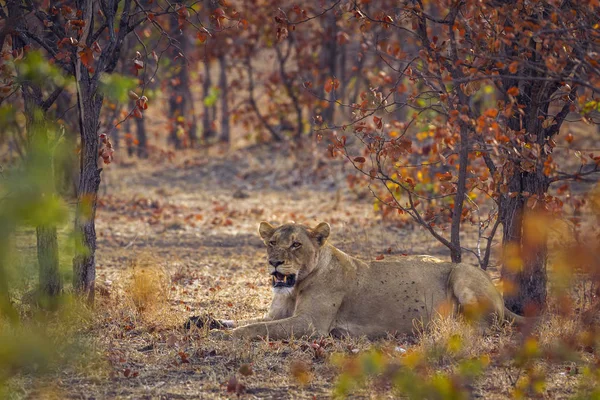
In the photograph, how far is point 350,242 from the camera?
11.3 m

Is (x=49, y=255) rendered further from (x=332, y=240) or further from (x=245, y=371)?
(x=332, y=240)

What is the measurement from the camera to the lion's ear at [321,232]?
7145 millimetres

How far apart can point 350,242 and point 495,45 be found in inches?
224

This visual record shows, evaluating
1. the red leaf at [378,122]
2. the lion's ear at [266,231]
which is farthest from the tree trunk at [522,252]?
the lion's ear at [266,231]

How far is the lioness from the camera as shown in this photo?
22.8 ft

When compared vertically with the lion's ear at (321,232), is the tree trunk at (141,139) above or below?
above

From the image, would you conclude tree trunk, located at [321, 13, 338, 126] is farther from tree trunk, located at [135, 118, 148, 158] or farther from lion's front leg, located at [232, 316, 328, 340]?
lion's front leg, located at [232, 316, 328, 340]

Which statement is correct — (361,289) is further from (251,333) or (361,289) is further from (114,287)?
(114,287)

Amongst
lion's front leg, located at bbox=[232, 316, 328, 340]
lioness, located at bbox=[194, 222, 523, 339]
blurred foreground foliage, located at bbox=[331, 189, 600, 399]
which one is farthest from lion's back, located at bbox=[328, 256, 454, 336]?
lion's front leg, located at bbox=[232, 316, 328, 340]

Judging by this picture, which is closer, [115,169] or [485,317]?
[485,317]

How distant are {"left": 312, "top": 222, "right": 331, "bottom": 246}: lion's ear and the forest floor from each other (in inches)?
36.7

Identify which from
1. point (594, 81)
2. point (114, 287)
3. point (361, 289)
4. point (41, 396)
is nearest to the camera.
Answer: point (41, 396)

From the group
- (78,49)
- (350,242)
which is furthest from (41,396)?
(350,242)

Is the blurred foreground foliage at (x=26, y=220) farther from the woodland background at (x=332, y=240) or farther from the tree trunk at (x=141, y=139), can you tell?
the tree trunk at (x=141, y=139)
